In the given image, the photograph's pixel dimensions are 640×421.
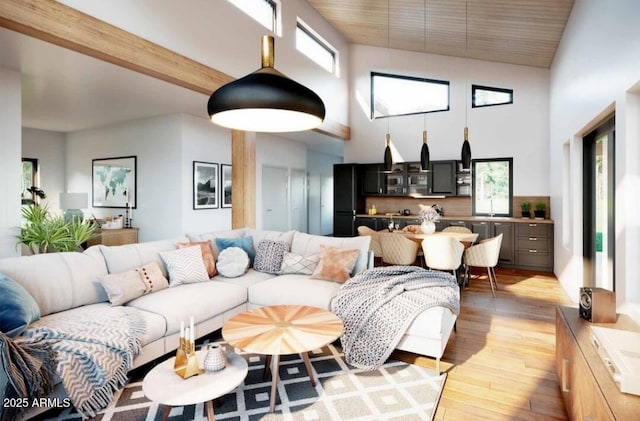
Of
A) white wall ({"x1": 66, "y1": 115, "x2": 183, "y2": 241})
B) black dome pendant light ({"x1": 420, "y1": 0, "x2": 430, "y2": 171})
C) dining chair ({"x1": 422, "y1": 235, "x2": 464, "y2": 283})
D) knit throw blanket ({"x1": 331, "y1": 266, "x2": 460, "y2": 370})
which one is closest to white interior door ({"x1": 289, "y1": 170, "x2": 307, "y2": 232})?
white wall ({"x1": 66, "y1": 115, "x2": 183, "y2": 241})

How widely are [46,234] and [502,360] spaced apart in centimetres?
485

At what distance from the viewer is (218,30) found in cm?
467

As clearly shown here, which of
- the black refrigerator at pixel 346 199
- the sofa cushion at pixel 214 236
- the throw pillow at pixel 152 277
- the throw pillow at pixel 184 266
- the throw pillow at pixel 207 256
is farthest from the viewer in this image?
the black refrigerator at pixel 346 199

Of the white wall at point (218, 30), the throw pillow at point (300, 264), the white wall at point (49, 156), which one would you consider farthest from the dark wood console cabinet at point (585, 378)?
the white wall at point (49, 156)

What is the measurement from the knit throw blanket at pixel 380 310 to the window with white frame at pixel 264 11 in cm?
433

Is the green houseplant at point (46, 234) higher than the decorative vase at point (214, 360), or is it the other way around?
the green houseplant at point (46, 234)

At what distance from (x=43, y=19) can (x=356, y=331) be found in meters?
3.47

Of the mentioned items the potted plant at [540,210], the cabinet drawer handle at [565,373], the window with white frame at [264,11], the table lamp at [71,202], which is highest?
the window with white frame at [264,11]

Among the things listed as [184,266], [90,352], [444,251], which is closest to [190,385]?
[90,352]

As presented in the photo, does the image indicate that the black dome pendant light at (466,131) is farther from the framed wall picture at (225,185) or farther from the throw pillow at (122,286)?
the framed wall picture at (225,185)

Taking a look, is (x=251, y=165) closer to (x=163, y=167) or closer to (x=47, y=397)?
(x=163, y=167)

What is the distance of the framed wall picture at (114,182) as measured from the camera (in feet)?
22.3

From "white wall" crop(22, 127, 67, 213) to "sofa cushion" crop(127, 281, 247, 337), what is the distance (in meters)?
6.33

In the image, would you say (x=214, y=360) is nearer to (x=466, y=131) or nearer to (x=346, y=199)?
(x=466, y=131)
